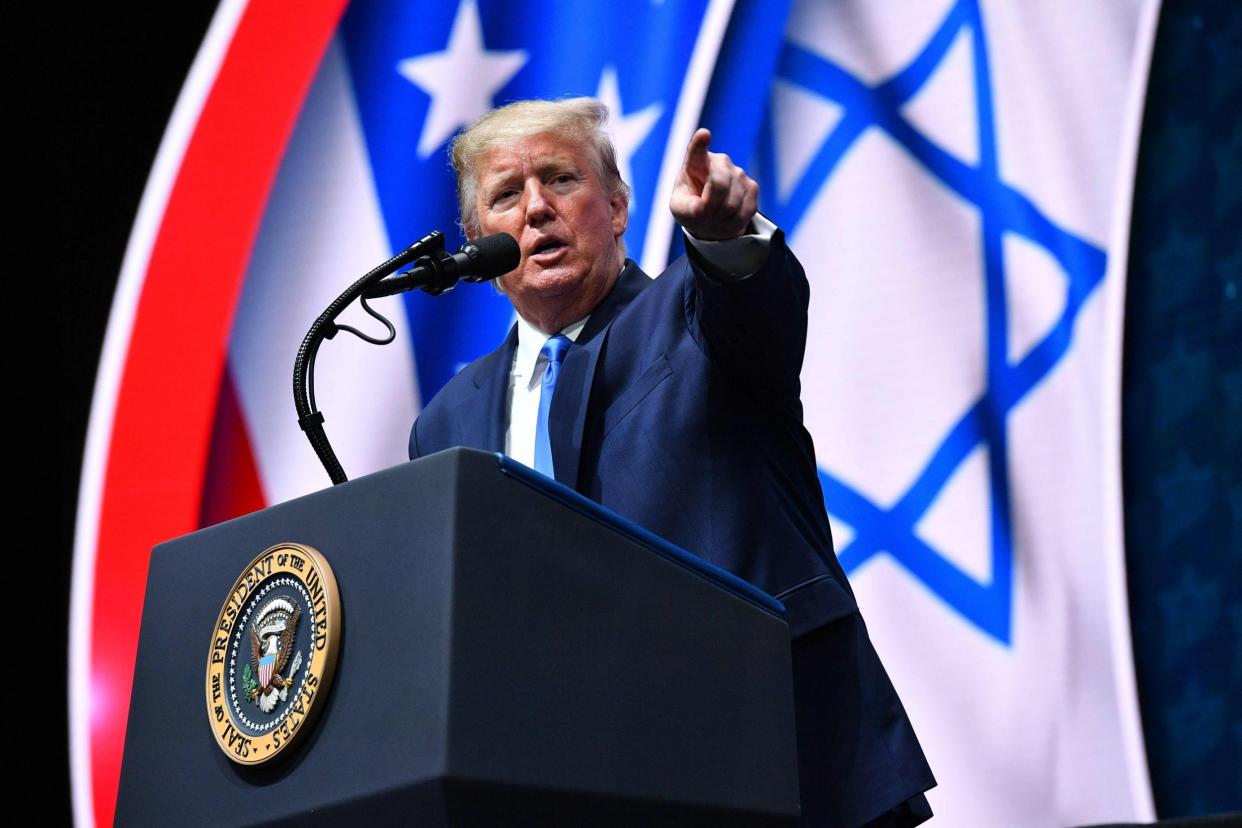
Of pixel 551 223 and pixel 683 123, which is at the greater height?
pixel 683 123

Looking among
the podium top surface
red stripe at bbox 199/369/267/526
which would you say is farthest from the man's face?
red stripe at bbox 199/369/267/526

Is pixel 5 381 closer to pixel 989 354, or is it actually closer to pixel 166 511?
pixel 166 511

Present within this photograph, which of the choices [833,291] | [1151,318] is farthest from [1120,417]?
[833,291]

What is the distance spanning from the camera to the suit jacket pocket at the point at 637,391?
1667 millimetres

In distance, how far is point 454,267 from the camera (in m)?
1.44

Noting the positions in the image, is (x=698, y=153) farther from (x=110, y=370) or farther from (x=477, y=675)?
(x=110, y=370)

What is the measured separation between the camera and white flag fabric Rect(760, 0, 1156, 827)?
2455 mm

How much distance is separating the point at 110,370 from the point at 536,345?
131 cm

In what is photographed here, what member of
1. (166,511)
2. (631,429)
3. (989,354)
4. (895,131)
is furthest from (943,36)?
(166,511)

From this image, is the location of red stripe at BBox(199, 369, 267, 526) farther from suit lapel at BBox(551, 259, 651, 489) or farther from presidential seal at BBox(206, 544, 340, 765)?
presidential seal at BBox(206, 544, 340, 765)

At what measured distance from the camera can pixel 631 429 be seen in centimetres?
165

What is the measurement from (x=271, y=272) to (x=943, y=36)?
151 centimetres

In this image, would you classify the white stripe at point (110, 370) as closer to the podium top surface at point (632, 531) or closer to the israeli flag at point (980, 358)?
the israeli flag at point (980, 358)

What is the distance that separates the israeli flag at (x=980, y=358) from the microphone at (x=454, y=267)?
1.36 meters
